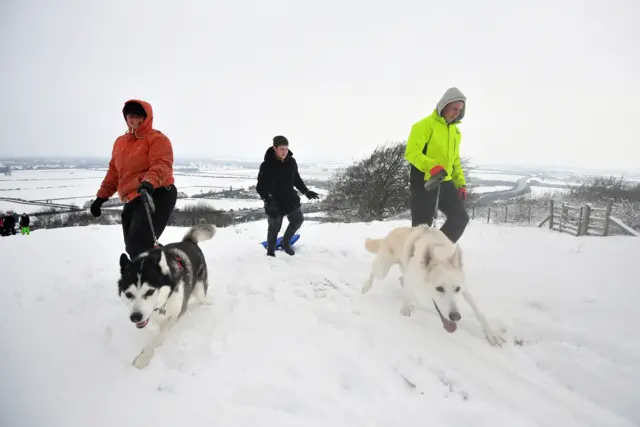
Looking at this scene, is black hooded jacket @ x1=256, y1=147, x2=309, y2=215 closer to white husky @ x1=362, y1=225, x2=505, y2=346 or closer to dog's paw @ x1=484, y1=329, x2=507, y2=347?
white husky @ x1=362, y1=225, x2=505, y2=346

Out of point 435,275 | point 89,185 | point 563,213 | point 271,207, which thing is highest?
point 271,207

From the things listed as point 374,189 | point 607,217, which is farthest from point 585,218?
point 374,189

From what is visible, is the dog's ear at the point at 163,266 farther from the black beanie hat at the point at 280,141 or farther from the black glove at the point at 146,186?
the black beanie hat at the point at 280,141

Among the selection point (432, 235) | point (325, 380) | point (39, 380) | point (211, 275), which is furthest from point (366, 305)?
point (39, 380)

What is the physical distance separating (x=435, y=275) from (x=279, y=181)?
3515 millimetres

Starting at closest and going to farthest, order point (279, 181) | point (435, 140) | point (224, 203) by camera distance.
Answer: point (435, 140) < point (279, 181) < point (224, 203)

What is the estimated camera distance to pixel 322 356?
2535 mm

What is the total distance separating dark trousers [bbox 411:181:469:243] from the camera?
4.04m

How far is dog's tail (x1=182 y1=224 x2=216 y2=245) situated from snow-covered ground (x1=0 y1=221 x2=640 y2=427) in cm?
76

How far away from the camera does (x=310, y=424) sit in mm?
1847

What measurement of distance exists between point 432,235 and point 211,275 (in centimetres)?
348

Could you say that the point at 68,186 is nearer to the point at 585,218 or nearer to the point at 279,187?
the point at 279,187

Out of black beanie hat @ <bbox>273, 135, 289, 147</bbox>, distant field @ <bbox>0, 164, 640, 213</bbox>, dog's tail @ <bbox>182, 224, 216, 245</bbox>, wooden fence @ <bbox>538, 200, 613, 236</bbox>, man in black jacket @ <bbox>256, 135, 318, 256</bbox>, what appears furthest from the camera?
distant field @ <bbox>0, 164, 640, 213</bbox>

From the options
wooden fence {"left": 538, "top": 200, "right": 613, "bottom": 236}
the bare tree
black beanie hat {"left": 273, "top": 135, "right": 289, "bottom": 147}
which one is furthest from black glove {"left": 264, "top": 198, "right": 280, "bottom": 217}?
the bare tree
